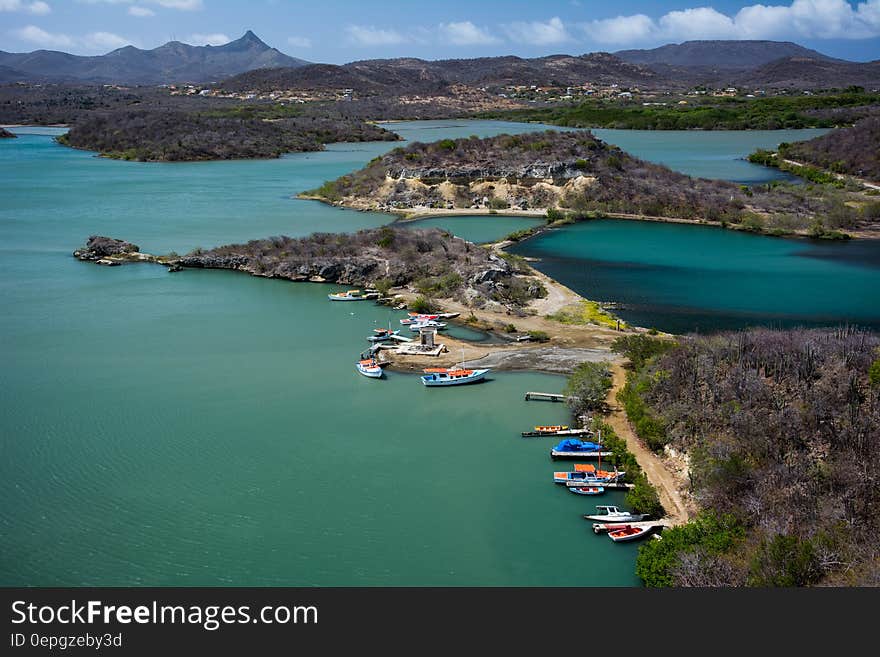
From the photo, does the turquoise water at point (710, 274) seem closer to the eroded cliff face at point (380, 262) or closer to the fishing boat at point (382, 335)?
the eroded cliff face at point (380, 262)

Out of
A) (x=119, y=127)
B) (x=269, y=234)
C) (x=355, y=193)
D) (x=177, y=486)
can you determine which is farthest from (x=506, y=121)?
(x=177, y=486)

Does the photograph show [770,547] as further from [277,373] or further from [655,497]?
[277,373]

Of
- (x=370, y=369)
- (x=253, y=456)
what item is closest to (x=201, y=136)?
(x=370, y=369)

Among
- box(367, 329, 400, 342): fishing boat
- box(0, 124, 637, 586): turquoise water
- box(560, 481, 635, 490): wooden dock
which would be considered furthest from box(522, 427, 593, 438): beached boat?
box(367, 329, 400, 342): fishing boat

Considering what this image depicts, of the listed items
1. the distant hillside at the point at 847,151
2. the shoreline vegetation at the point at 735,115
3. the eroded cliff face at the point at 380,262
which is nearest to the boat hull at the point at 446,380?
the eroded cliff face at the point at 380,262

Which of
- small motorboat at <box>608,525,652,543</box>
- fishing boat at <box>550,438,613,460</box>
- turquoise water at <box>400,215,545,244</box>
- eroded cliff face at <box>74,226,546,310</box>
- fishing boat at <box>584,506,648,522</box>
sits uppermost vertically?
turquoise water at <box>400,215,545,244</box>

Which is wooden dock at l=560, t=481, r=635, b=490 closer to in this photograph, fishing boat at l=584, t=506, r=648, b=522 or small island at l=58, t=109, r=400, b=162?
fishing boat at l=584, t=506, r=648, b=522
